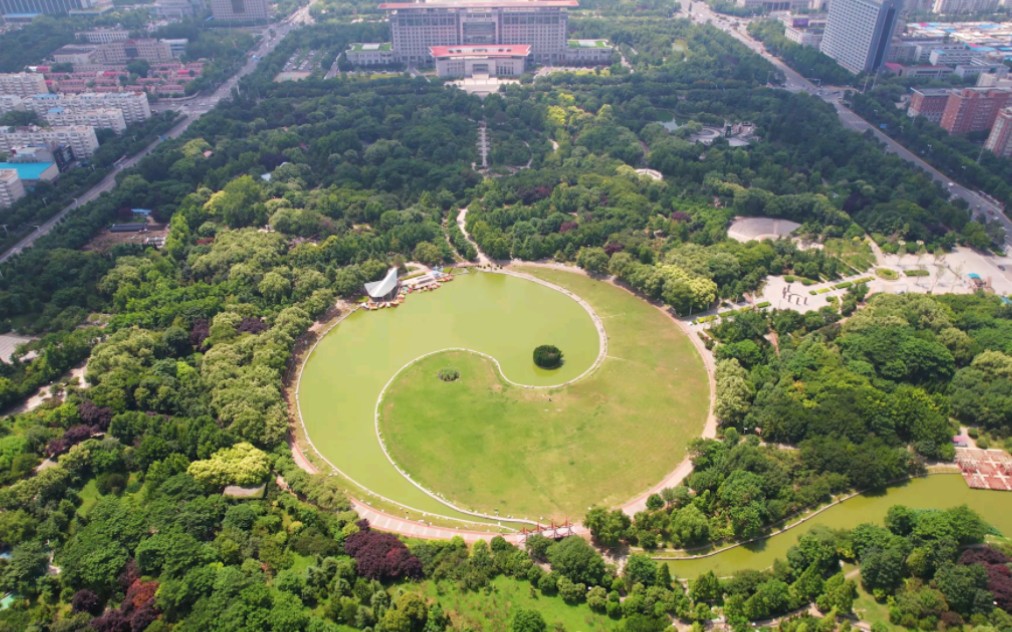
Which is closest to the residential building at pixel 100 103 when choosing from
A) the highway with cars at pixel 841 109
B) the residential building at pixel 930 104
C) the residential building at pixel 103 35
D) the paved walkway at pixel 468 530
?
the residential building at pixel 103 35

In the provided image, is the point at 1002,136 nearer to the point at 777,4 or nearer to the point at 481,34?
the point at 777,4

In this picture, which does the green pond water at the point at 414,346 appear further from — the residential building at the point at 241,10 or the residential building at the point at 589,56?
the residential building at the point at 241,10

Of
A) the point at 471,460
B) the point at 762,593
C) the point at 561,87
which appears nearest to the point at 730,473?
the point at 762,593

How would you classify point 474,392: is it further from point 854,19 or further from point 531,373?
point 854,19

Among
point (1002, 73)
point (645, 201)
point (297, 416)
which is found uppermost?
point (1002, 73)

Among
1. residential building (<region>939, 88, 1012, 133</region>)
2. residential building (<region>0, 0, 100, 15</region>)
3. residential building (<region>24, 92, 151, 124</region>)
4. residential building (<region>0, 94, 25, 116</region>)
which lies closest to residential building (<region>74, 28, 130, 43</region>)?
residential building (<region>0, 0, 100, 15</region>)

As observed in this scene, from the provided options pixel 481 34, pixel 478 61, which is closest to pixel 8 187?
pixel 478 61

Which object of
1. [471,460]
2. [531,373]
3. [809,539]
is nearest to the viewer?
[809,539]
